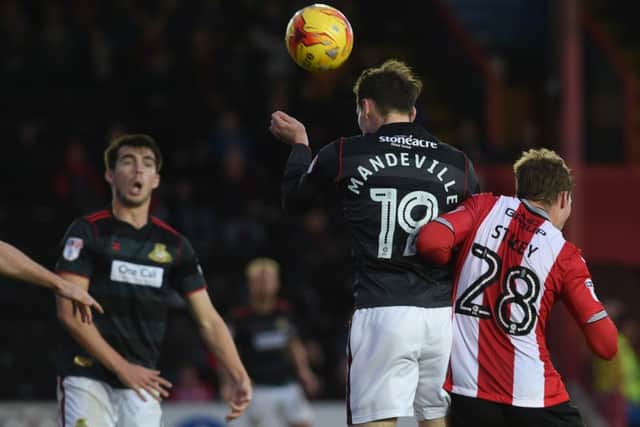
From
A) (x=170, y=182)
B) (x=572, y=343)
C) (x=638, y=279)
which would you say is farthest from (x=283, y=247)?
(x=638, y=279)

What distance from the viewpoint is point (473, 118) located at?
15766 mm

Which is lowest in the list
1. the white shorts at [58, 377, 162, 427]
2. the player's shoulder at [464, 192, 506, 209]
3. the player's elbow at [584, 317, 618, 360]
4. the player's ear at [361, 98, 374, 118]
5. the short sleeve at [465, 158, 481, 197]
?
the white shorts at [58, 377, 162, 427]

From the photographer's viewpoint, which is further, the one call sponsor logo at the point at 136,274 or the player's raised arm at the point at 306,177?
the one call sponsor logo at the point at 136,274

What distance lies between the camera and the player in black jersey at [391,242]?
6.02 metres

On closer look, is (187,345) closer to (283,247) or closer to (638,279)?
(283,247)

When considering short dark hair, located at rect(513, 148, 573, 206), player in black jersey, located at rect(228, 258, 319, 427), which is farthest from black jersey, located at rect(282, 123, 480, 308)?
player in black jersey, located at rect(228, 258, 319, 427)

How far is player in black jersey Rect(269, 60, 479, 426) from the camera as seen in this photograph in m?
6.02

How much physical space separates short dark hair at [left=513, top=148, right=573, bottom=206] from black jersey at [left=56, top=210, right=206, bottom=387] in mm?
1925

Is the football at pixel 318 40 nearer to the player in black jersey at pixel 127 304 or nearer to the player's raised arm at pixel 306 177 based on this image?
the player's raised arm at pixel 306 177

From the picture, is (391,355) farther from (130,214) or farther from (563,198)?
(130,214)

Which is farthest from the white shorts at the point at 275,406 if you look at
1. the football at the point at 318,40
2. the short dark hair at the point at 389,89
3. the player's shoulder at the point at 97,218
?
the short dark hair at the point at 389,89

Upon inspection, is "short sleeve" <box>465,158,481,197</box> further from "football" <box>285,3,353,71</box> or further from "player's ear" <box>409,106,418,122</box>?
"football" <box>285,3,353,71</box>

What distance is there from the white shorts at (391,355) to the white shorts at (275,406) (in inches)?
252

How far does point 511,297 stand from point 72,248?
2.29m
